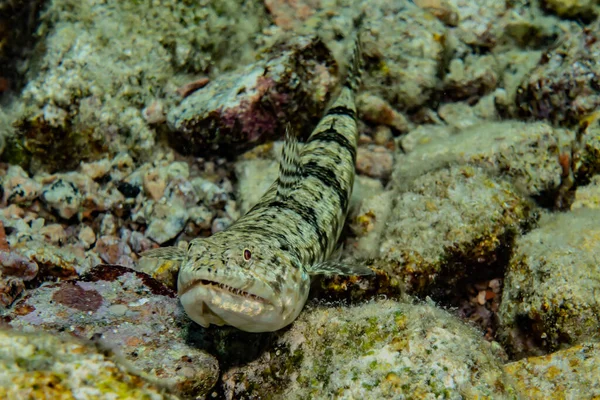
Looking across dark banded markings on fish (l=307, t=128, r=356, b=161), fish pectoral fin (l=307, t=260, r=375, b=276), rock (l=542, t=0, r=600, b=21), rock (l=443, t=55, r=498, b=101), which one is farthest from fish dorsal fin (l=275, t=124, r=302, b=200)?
rock (l=542, t=0, r=600, b=21)

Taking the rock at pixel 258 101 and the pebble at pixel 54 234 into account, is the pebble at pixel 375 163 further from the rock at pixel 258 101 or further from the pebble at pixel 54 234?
the pebble at pixel 54 234

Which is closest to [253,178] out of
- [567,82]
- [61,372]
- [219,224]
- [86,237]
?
[219,224]

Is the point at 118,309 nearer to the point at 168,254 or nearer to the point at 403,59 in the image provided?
the point at 168,254

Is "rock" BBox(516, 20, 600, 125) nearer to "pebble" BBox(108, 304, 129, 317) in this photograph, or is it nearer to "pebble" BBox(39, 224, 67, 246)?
"pebble" BBox(108, 304, 129, 317)

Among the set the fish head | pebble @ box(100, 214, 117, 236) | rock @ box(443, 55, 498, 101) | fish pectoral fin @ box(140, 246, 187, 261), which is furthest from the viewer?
rock @ box(443, 55, 498, 101)

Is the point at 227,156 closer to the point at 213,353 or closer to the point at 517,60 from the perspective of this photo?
the point at 213,353

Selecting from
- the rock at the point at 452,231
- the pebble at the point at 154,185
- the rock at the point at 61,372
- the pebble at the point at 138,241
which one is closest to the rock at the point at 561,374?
the rock at the point at 452,231

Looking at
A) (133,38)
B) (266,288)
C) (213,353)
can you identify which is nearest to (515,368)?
(266,288)
